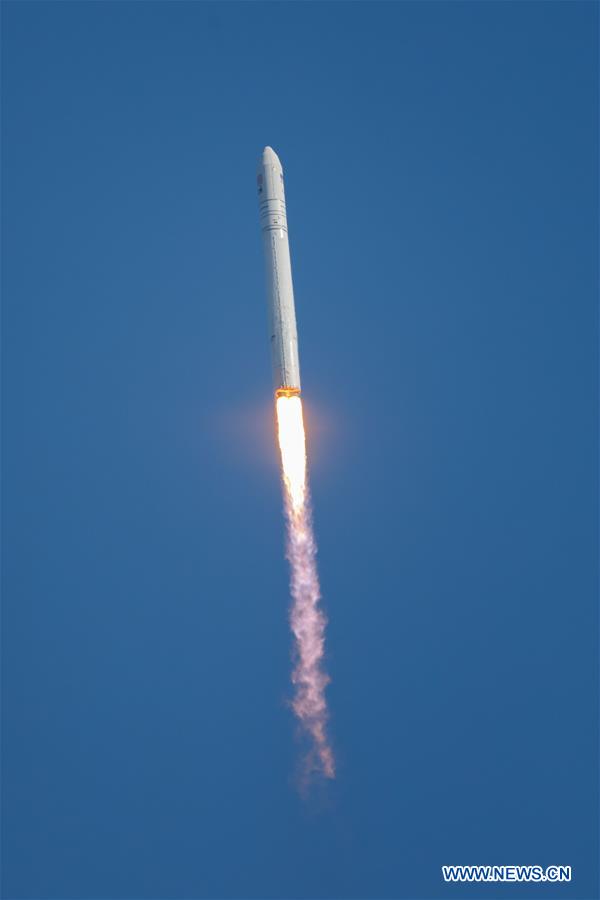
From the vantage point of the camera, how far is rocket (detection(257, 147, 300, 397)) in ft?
129

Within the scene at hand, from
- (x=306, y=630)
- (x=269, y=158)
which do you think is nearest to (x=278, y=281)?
(x=269, y=158)

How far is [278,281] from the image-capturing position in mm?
40312

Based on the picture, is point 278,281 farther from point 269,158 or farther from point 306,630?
point 306,630

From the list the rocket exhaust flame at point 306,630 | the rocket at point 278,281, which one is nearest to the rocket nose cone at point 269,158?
the rocket at point 278,281

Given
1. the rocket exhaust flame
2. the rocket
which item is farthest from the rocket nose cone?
the rocket exhaust flame

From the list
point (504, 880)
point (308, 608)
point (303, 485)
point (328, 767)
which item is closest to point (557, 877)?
point (504, 880)

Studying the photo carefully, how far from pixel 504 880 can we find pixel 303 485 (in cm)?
1500

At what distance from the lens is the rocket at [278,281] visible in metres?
39.3

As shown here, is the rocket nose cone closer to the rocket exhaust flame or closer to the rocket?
the rocket

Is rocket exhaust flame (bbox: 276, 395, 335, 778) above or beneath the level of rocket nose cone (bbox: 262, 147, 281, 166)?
beneath

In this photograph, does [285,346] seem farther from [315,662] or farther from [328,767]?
[328,767]

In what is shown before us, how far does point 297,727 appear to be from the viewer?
1748 inches

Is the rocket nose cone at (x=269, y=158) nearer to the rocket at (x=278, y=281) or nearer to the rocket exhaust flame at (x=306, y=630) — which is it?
the rocket at (x=278, y=281)

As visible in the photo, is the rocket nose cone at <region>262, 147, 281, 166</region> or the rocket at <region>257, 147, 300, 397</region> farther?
the rocket nose cone at <region>262, 147, 281, 166</region>
